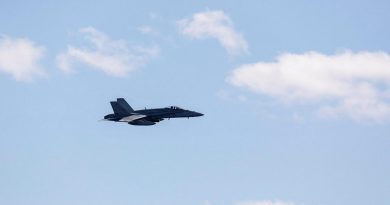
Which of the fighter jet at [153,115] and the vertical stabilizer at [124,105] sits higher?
the vertical stabilizer at [124,105]

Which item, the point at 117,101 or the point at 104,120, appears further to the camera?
the point at 117,101

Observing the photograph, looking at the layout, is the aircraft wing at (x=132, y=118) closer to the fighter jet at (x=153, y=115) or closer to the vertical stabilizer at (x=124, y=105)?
the fighter jet at (x=153, y=115)

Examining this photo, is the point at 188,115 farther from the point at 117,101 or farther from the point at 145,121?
the point at 117,101

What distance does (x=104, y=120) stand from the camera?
151 metres

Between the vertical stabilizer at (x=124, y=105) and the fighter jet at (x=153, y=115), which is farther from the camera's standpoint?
the vertical stabilizer at (x=124, y=105)

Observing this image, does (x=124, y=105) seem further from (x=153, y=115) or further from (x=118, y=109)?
(x=153, y=115)

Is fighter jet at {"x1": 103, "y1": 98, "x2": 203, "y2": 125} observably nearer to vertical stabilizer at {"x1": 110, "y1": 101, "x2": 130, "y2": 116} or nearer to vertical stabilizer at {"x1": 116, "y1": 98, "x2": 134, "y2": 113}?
vertical stabilizer at {"x1": 110, "y1": 101, "x2": 130, "y2": 116}

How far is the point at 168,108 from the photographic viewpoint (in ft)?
502

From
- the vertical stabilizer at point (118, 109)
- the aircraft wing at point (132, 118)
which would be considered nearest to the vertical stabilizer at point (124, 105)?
the vertical stabilizer at point (118, 109)

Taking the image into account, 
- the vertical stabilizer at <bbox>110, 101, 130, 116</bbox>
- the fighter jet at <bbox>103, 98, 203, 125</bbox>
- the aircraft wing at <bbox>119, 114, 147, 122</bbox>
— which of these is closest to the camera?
the aircraft wing at <bbox>119, 114, 147, 122</bbox>

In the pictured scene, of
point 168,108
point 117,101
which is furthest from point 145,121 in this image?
point 117,101

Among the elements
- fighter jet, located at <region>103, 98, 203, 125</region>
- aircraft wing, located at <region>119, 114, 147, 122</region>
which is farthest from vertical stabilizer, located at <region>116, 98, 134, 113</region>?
aircraft wing, located at <region>119, 114, 147, 122</region>

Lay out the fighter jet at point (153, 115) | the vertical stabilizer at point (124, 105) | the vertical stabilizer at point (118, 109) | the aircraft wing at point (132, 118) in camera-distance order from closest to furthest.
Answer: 1. the aircraft wing at point (132, 118)
2. the fighter jet at point (153, 115)
3. the vertical stabilizer at point (118, 109)
4. the vertical stabilizer at point (124, 105)

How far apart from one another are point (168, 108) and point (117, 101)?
1707 centimetres
